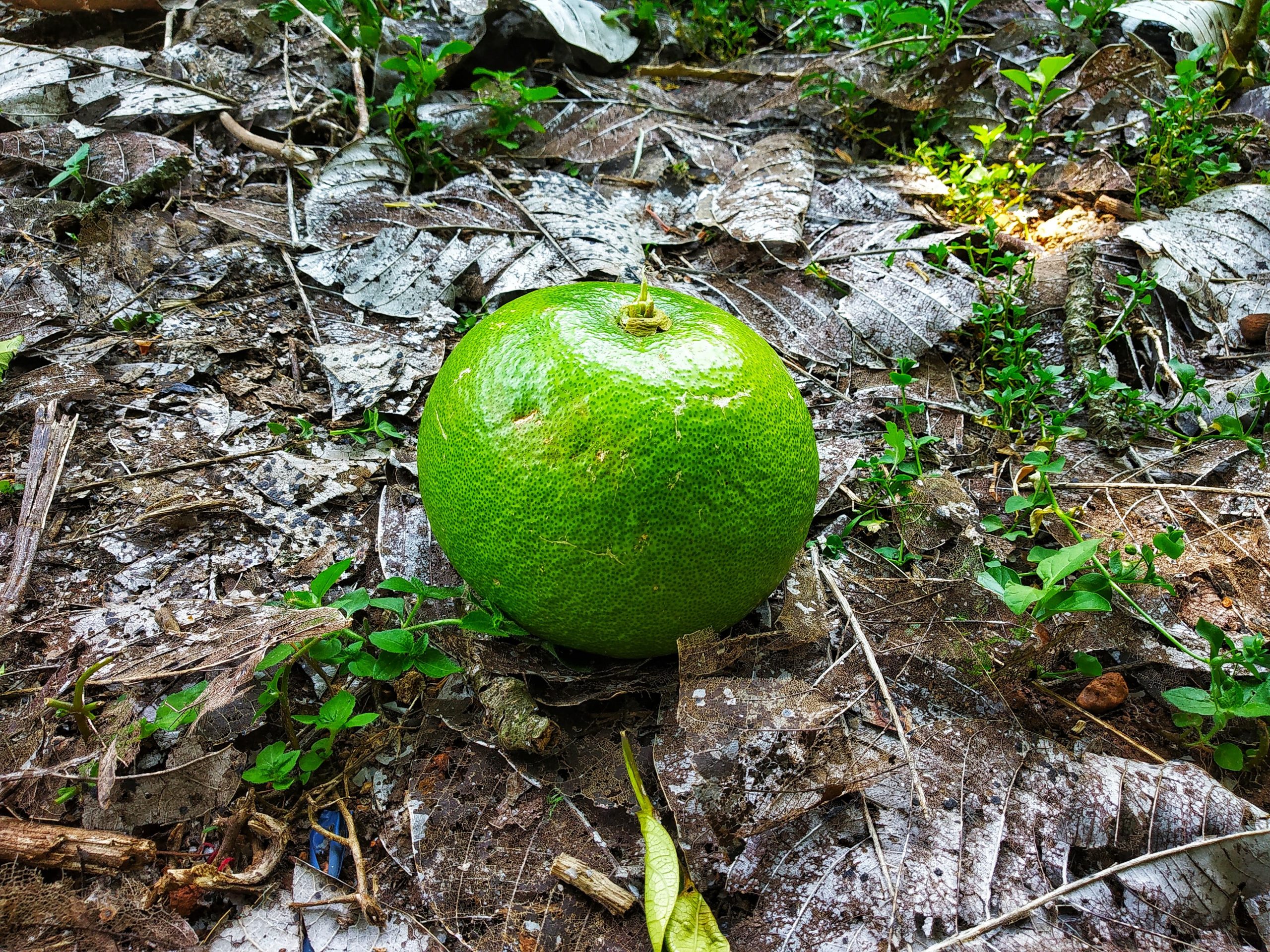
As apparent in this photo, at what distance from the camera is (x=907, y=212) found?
394cm

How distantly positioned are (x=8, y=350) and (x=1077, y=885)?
152 inches

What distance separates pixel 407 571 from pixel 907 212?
3.01m

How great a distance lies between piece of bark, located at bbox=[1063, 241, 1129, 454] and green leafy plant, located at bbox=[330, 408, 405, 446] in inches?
102

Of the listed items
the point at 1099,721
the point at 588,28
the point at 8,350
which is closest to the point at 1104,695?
the point at 1099,721

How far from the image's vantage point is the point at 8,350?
3002 millimetres

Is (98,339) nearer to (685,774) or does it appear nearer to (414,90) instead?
(414,90)

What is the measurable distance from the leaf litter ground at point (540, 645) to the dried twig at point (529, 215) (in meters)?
0.02

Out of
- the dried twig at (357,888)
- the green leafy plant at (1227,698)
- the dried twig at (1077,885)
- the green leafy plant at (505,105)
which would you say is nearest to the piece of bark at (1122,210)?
the green leafy plant at (1227,698)

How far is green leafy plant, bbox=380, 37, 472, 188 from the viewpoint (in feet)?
12.4

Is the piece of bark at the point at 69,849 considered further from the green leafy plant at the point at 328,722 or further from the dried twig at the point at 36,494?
the dried twig at the point at 36,494

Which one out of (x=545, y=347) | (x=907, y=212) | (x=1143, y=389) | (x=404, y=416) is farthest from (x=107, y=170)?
(x=1143, y=389)

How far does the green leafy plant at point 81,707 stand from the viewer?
1849 mm

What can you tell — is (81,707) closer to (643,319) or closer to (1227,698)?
(643,319)

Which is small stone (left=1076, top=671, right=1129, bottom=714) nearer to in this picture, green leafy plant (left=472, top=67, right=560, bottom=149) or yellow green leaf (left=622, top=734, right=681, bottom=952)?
yellow green leaf (left=622, top=734, right=681, bottom=952)
